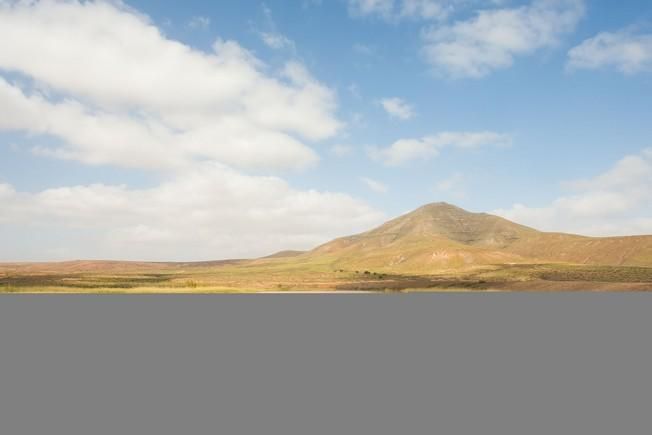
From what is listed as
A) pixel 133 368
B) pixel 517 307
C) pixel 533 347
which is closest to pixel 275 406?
pixel 133 368

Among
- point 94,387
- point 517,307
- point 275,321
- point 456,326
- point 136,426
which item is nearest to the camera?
point 136,426

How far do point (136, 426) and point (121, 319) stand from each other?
3209cm

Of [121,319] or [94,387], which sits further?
[121,319]

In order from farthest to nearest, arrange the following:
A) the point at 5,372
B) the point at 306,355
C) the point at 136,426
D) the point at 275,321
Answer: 1. the point at 275,321
2. the point at 306,355
3. the point at 5,372
4. the point at 136,426

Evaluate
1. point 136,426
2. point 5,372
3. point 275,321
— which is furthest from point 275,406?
point 275,321

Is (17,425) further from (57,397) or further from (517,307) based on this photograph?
(517,307)

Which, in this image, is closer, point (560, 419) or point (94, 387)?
point (560, 419)

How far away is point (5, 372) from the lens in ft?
76.9

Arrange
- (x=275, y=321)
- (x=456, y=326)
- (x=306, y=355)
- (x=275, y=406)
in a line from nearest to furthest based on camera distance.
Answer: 1. (x=275, y=406)
2. (x=306, y=355)
3. (x=456, y=326)
4. (x=275, y=321)

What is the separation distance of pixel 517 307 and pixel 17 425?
189 ft

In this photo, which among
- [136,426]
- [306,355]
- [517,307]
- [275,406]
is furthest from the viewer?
[517,307]

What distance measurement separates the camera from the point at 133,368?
80.8 feet

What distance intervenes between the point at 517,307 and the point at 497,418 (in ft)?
150

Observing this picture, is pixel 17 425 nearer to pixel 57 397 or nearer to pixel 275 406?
pixel 57 397
